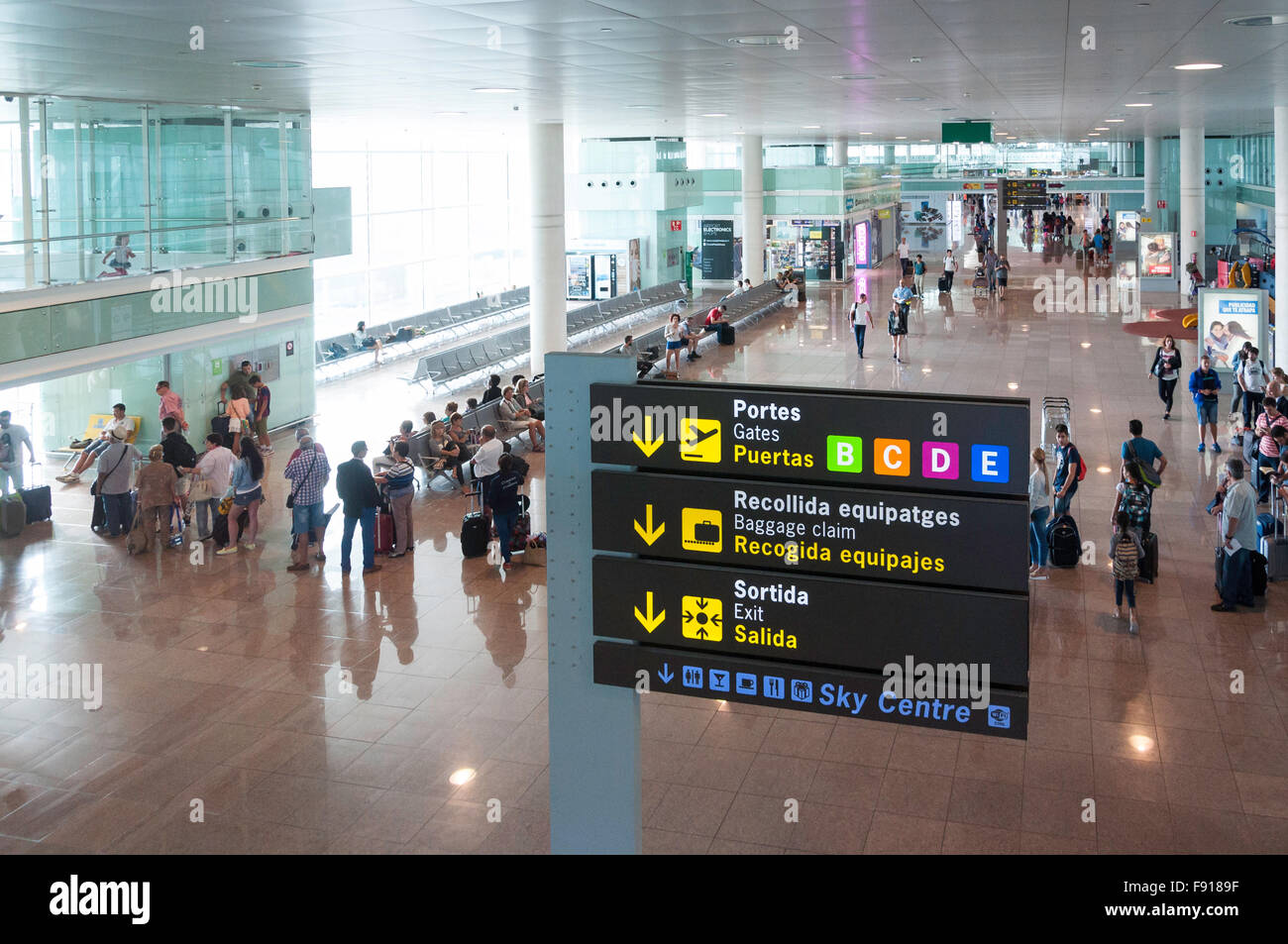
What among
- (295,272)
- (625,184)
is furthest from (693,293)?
(295,272)

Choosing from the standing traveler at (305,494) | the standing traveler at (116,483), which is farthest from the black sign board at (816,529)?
the standing traveler at (116,483)

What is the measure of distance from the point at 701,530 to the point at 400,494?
8.83 meters

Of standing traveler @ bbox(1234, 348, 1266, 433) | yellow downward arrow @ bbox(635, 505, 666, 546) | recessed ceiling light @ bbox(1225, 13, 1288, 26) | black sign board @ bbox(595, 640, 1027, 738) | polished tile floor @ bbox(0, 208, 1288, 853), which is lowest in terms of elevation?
polished tile floor @ bbox(0, 208, 1288, 853)

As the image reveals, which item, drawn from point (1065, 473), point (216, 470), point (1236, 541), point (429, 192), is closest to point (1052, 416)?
point (1065, 473)

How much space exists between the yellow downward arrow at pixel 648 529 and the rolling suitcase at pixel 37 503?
12490 mm

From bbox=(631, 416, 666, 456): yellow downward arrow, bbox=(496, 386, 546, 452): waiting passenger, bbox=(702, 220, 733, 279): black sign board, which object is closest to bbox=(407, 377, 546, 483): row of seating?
bbox=(496, 386, 546, 452): waiting passenger

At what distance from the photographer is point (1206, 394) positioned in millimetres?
17422

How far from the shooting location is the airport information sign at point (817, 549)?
4.91 metres

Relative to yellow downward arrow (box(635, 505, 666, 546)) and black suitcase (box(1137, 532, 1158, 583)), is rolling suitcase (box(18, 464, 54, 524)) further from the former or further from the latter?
black suitcase (box(1137, 532, 1158, 583))

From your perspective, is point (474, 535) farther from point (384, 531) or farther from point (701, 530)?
point (701, 530)

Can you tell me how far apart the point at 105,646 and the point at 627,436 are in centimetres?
758

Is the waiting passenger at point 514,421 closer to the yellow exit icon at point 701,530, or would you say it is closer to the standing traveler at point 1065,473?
the standing traveler at point 1065,473

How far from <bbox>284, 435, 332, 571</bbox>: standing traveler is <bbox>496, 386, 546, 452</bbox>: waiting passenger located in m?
5.61

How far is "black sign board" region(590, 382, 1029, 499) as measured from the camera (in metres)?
4.86
